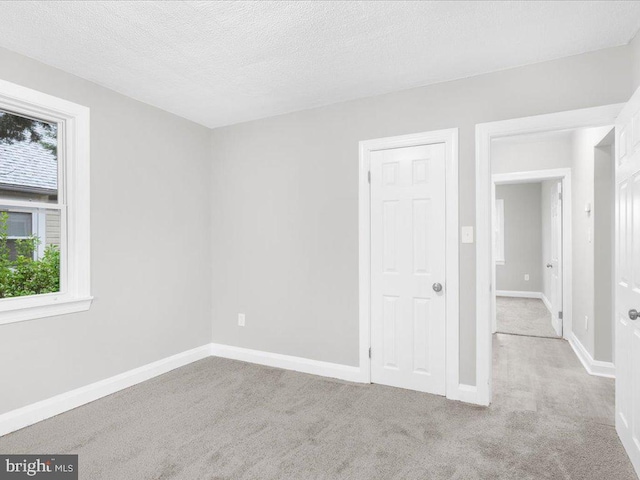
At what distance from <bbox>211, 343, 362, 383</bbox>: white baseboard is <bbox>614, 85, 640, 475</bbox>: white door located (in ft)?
5.80

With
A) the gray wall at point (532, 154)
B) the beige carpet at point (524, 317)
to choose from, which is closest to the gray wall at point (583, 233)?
the gray wall at point (532, 154)

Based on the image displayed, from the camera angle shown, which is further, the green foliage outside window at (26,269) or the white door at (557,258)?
the white door at (557,258)

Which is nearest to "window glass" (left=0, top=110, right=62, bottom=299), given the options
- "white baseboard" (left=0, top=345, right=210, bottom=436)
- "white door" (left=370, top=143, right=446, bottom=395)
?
"white baseboard" (left=0, top=345, right=210, bottom=436)

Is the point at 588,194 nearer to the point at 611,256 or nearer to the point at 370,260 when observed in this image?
the point at 611,256

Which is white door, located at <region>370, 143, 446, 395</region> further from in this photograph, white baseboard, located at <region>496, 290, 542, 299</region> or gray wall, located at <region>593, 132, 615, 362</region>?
white baseboard, located at <region>496, 290, 542, 299</region>

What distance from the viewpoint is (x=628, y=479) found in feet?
6.30

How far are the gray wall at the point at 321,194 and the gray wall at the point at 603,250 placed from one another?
143 cm

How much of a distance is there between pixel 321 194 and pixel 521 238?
6306 mm

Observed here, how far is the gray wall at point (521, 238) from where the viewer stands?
7.86m

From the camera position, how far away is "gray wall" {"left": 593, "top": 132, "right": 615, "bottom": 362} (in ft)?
11.4

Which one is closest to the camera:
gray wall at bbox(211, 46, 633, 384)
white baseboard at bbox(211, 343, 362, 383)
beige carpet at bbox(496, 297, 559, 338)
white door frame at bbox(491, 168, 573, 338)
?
gray wall at bbox(211, 46, 633, 384)

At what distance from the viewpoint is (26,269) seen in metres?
2.63

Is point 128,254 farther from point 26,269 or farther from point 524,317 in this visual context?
point 524,317

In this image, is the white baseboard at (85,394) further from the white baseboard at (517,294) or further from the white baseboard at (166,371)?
the white baseboard at (517,294)
